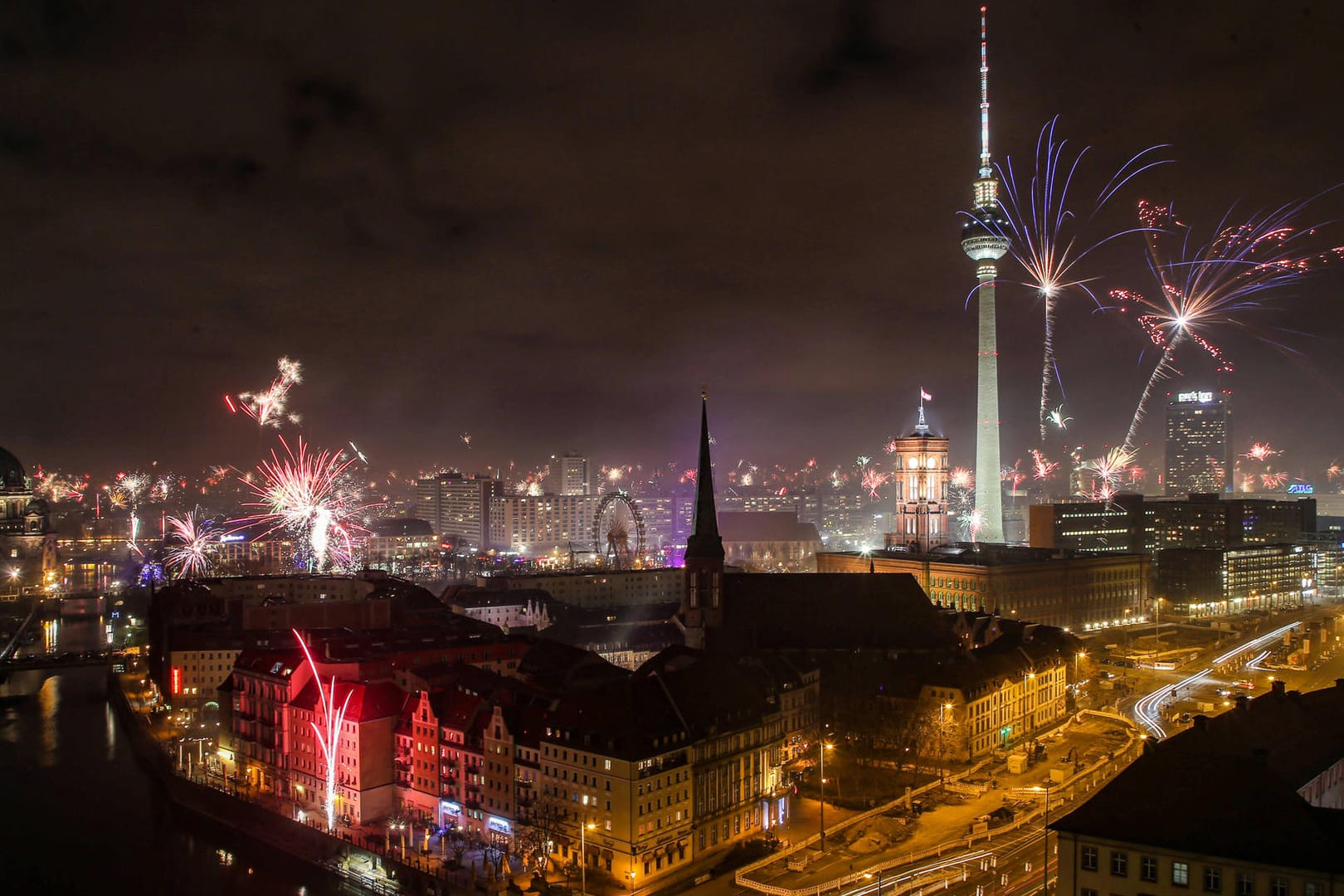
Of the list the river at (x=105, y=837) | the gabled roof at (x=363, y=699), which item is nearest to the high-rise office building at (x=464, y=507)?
the river at (x=105, y=837)

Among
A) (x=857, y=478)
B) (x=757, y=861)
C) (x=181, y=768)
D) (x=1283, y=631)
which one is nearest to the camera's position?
(x=757, y=861)

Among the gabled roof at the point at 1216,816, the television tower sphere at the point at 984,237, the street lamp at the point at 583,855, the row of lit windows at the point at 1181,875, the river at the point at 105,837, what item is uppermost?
the television tower sphere at the point at 984,237

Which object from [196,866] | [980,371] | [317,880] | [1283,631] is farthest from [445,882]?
[980,371]

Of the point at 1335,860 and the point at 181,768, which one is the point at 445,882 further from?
the point at 1335,860

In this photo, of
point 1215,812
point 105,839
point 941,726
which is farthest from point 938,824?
point 105,839

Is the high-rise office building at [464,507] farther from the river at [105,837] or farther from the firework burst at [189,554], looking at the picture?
the river at [105,837]

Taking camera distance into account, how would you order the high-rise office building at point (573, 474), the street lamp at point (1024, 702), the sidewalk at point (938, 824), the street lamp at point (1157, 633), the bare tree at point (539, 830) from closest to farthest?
1. the sidewalk at point (938, 824)
2. the bare tree at point (539, 830)
3. the street lamp at point (1024, 702)
4. the street lamp at point (1157, 633)
5. the high-rise office building at point (573, 474)

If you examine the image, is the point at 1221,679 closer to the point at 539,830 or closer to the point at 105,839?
the point at 539,830
